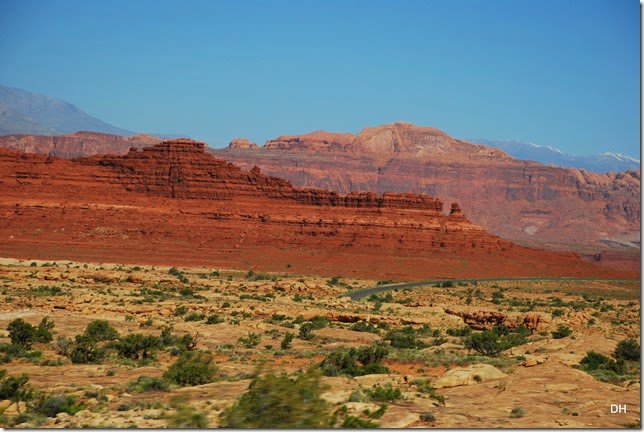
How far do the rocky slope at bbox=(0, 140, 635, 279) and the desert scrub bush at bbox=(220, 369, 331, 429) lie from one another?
72553 millimetres

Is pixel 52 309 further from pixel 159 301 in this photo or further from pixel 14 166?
pixel 14 166

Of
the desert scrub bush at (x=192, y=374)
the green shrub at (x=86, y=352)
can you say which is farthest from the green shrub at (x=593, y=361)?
the green shrub at (x=86, y=352)

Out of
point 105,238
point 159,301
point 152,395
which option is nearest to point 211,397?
point 152,395

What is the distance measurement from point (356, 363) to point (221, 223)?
70440 mm

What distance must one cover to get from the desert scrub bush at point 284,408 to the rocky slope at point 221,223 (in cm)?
7255

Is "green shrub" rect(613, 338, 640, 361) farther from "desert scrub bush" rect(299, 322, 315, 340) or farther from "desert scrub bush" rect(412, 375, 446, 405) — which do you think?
"desert scrub bush" rect(299, 322, 315, 340)

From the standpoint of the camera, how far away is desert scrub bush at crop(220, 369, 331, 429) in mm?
11617

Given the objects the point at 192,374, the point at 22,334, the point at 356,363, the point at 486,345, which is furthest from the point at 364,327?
the point at 192,374

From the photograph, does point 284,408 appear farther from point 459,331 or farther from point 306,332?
point 459,331

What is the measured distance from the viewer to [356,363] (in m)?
26.4

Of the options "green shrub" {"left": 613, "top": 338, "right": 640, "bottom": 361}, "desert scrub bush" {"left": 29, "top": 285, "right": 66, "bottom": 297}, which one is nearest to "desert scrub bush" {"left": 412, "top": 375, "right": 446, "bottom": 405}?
"green shrub" {"left": 613, "top": 338, "right": 640, "bottom": 361}

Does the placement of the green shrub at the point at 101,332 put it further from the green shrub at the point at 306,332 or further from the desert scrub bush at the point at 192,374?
the desert scrub bush at the point at 192,374

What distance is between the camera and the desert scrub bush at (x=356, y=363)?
24064 millimetres

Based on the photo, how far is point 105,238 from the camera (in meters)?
89.1
